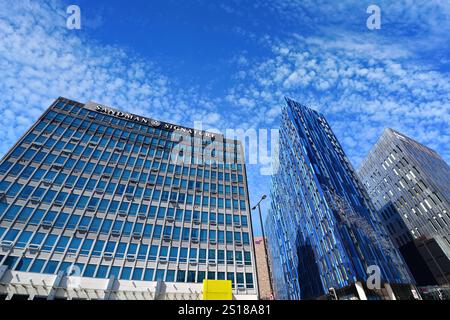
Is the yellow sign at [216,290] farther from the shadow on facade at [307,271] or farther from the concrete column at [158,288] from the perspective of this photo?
the shadow on facade at [307,271]

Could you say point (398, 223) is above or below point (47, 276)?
above

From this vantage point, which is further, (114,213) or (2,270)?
(114,213)

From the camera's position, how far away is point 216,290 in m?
25.7

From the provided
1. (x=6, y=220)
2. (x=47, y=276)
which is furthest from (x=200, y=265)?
(x=6, y=220)

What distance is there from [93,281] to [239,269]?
62.4ft

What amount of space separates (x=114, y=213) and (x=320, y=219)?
3556 centimetres

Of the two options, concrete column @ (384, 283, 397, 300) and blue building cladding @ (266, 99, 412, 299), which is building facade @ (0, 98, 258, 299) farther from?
concrete column @ (384, 283, 397, 300)

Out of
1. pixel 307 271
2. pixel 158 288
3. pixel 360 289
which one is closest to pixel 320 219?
pixel 360 289

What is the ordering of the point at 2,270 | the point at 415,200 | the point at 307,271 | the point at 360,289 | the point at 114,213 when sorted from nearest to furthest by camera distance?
the point at 2,270 < the point at 360,289 < the point at 114,213 < the point at 307,271 < the point at 415,200

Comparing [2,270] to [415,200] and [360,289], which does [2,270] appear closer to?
[360,289]

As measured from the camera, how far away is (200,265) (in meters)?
34.2

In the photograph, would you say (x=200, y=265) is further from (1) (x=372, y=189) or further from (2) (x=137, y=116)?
(1) (x=372, y=189)
